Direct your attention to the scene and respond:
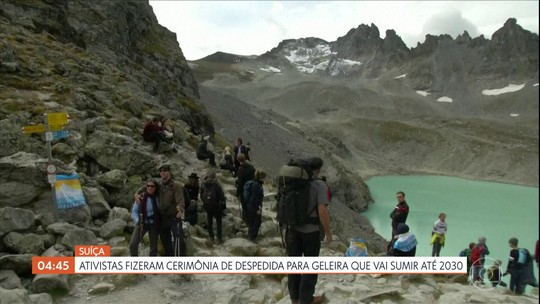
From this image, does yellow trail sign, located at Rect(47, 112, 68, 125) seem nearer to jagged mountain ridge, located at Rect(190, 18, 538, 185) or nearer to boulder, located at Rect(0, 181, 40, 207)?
boulder, located at Rect(0, 181, 40, 207)

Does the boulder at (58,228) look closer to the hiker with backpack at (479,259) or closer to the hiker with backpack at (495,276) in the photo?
the hiker with backpack at (479,259)

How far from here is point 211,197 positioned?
1143 centimetres

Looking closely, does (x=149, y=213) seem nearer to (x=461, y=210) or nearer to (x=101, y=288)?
(x=101, y=288)

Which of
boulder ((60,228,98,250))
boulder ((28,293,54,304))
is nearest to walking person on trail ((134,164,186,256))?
boulder ((60,228,98,250))

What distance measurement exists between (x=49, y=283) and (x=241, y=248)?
16.6 feet

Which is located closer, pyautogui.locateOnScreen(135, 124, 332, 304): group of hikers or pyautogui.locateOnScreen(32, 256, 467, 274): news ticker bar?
pyautogui.locateOnScreen(135, 124, 332, 304): group of hikers

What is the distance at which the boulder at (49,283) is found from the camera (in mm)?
8211

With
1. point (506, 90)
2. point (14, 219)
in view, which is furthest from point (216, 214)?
point (506, 90)

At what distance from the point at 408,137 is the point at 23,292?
386 ft

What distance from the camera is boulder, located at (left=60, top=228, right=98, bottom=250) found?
9633 mm

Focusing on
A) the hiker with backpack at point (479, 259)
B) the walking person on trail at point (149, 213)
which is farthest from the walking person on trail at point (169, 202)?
the hiker with backpack at point (479, 259)

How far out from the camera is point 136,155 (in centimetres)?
1452

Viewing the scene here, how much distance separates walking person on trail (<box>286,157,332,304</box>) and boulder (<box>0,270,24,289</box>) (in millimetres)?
5538
